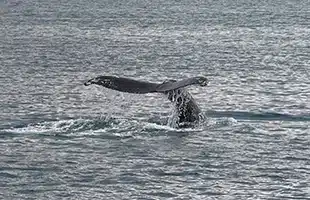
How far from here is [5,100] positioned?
4222cm

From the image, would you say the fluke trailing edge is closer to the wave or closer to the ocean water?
the ocean water

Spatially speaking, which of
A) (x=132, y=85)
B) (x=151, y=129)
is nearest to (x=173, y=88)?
(x=132, y=85)

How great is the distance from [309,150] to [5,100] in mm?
16023

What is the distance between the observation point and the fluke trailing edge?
29234 mm

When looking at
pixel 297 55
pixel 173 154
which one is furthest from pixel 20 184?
pixel 297 55

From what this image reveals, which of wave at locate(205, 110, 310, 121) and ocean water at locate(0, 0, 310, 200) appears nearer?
ocean water at locate(0, 0, 310, 200)

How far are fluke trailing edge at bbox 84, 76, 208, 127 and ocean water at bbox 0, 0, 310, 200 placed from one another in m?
0.54

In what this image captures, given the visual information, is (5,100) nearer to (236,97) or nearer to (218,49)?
(236,97)

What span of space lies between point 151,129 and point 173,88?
157 inches

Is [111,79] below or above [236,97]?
above

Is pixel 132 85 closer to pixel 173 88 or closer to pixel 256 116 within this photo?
pixel 173 88

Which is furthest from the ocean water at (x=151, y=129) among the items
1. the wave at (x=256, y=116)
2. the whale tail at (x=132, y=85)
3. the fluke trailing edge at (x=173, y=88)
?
the whale tail at (x=132, y=85)

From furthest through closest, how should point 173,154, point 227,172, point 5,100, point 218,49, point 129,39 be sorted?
1. point 129,39
2. point 218,49
3. point 5,100
4. point 173,154
5. point 227,172

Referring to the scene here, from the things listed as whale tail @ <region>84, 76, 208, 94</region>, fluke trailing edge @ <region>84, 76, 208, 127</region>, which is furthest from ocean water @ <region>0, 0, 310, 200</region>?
whale tail @ <region>84, 76, 208, 94</region>
